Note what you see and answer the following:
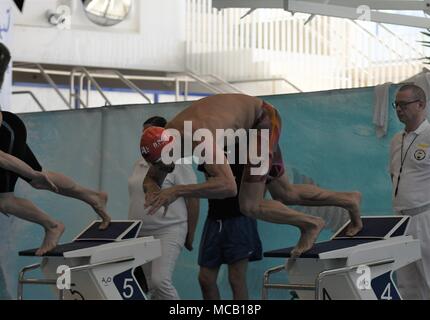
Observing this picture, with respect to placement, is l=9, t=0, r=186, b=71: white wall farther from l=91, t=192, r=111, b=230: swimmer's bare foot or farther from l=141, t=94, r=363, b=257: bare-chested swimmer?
l=141, t=94, r=363, b=257: bare-chested swimmer

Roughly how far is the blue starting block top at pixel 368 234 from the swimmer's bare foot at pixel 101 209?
4.28 ft

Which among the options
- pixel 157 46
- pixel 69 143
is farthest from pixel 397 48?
pixel 69 143

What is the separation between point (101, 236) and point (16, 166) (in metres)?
0.66

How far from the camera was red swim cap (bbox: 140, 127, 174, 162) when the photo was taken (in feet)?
16.7

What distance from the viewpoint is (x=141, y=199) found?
6.56 metres

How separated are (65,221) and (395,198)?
2.97 metres

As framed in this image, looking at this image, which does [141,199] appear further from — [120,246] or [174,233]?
[120,246]

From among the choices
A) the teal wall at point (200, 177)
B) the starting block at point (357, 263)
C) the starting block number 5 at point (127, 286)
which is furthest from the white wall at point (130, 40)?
the starting block at point (357, 263)

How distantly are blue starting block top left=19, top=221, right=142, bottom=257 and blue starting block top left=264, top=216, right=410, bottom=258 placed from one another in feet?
3.39

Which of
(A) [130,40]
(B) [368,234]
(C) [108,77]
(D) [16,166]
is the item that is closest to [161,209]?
(D) [16,166]

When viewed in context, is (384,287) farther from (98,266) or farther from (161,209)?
(161,209)

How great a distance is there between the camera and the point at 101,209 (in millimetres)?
6160

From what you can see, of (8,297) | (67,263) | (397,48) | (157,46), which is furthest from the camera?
(157,46)

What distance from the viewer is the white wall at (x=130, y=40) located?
1417 cm
